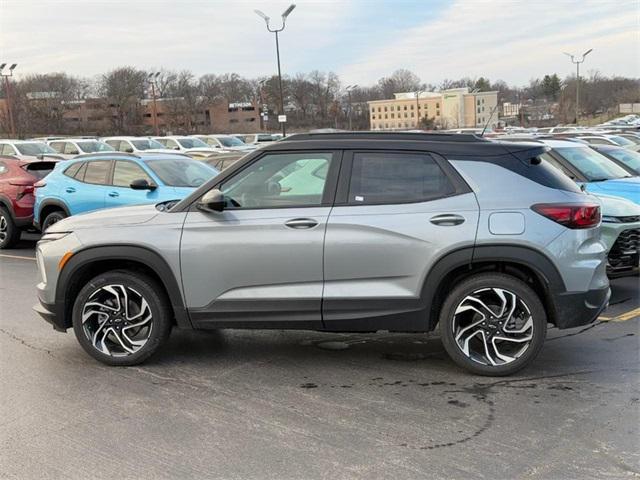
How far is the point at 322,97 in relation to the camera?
127 meters

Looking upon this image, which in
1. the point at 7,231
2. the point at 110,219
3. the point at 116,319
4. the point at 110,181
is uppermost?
the point at 110,181

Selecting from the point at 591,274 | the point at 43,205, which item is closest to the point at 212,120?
the point at 43,205

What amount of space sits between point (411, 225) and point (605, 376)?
1815 millimetres

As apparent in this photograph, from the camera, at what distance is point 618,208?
7.24m

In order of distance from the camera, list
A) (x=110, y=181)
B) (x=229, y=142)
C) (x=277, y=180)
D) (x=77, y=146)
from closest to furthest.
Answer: (x=277, y=180) → (x=110, y=181) → (x=77, y=146) → (x=229, y=142)

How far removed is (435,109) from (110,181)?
119m

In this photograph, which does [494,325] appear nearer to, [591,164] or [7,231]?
[591,164]

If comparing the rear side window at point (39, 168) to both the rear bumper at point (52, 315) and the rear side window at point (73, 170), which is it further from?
the rear bumper at point (52, 315)

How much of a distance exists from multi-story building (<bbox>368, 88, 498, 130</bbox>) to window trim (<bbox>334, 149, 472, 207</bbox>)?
107892 millimetres

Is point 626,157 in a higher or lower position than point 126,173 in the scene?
lower

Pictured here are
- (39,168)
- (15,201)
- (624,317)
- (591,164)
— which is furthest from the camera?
(39,168)

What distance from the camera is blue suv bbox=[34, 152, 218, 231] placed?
973cm

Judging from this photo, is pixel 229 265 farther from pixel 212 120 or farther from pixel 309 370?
pixel 212 120

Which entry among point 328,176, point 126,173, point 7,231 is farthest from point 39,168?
point 328,176
